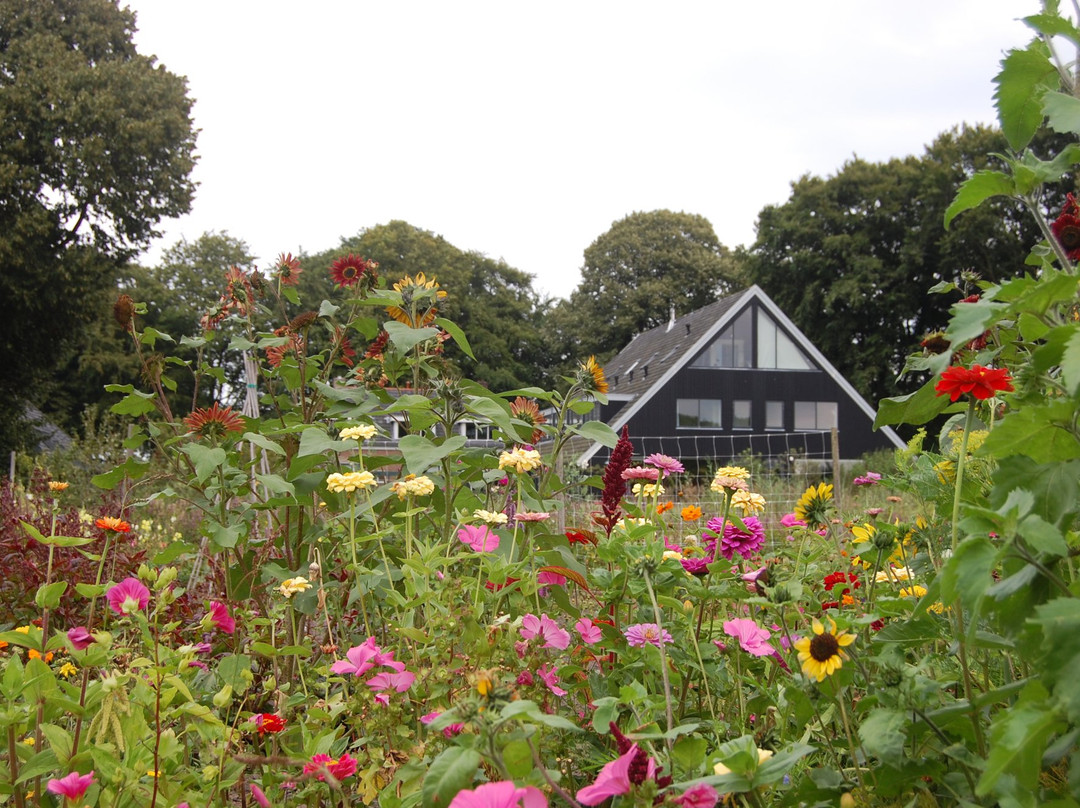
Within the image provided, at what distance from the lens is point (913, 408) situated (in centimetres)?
104

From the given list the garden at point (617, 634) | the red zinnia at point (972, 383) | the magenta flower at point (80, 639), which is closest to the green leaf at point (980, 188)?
the garden at point (617, 634)

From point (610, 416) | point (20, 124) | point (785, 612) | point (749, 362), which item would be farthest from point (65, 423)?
point (785, 612)

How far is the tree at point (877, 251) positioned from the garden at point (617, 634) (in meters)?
24.7

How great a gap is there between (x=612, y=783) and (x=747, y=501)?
2.99 feet

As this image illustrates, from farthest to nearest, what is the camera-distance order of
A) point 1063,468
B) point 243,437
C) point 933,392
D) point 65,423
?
point 65,423
point 243,437
point 933,392
point 1063,468

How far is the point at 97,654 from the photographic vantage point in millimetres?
1091

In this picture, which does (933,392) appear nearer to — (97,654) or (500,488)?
(97,654)

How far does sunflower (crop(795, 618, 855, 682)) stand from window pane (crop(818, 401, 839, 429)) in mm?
21787

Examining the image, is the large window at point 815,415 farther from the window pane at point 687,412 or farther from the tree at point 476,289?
the tree at point 476,289

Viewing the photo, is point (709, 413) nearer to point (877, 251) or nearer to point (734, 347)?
point (734, 347)

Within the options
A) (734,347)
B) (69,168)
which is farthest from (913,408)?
(734,347)

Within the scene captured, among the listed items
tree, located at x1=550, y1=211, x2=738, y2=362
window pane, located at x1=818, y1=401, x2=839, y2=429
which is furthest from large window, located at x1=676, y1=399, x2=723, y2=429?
tree, located at x1=550, y1=211, x2=738, y2=362

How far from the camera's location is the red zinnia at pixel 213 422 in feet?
6.12

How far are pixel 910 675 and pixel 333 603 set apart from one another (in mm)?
1420
